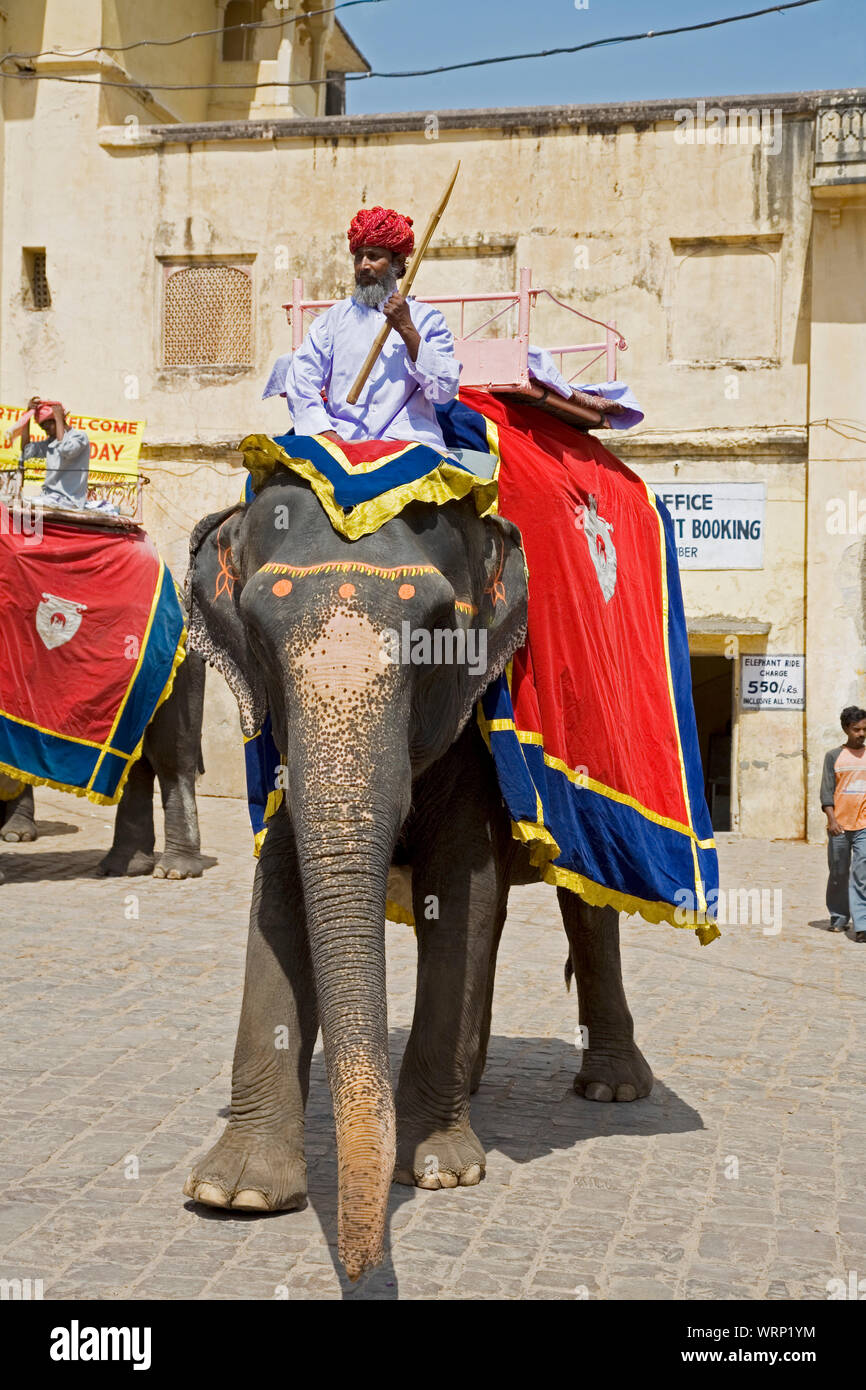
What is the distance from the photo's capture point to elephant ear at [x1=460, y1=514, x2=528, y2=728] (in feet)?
16.5

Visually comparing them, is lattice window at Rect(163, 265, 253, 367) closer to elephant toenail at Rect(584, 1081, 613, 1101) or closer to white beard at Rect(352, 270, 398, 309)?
elephant toenail at Rect(584, 1081, 613, 1101)

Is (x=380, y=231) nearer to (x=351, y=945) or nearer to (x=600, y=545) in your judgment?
(x=600, y=545)

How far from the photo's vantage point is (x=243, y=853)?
14828 mm

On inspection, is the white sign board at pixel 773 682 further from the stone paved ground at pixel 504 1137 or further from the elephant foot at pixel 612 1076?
the elephant foot at pixel 612 1076

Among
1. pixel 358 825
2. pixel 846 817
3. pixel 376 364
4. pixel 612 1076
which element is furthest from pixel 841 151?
pixel 358 825

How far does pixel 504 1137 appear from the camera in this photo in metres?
5.85

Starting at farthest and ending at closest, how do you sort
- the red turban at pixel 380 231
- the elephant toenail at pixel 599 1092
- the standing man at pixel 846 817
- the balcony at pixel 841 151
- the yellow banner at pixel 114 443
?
1. the yellow banner at pixel 114 443
2. the balcony at pixel 841 151
3. the standing man at pixel 846 817
4. the elephant toenail at pixel 599 1092
5. the red turban at pixel 380 231

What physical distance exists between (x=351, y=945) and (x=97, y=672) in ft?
29.0

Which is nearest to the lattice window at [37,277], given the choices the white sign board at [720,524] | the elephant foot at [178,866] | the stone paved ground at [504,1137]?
the white sign board at [720,524]

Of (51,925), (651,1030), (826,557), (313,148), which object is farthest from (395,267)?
(313,148)

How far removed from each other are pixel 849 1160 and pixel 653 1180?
782 mm

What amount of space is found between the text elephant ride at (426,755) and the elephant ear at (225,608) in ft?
0.04

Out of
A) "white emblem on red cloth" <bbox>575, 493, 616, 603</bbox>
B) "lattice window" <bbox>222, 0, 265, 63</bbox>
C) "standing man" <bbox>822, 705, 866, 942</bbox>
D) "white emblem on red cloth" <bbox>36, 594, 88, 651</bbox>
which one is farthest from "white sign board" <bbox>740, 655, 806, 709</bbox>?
"lattice window" <bbox>222, 0, 265, 63</bbox>

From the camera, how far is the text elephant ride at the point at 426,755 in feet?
13.8
